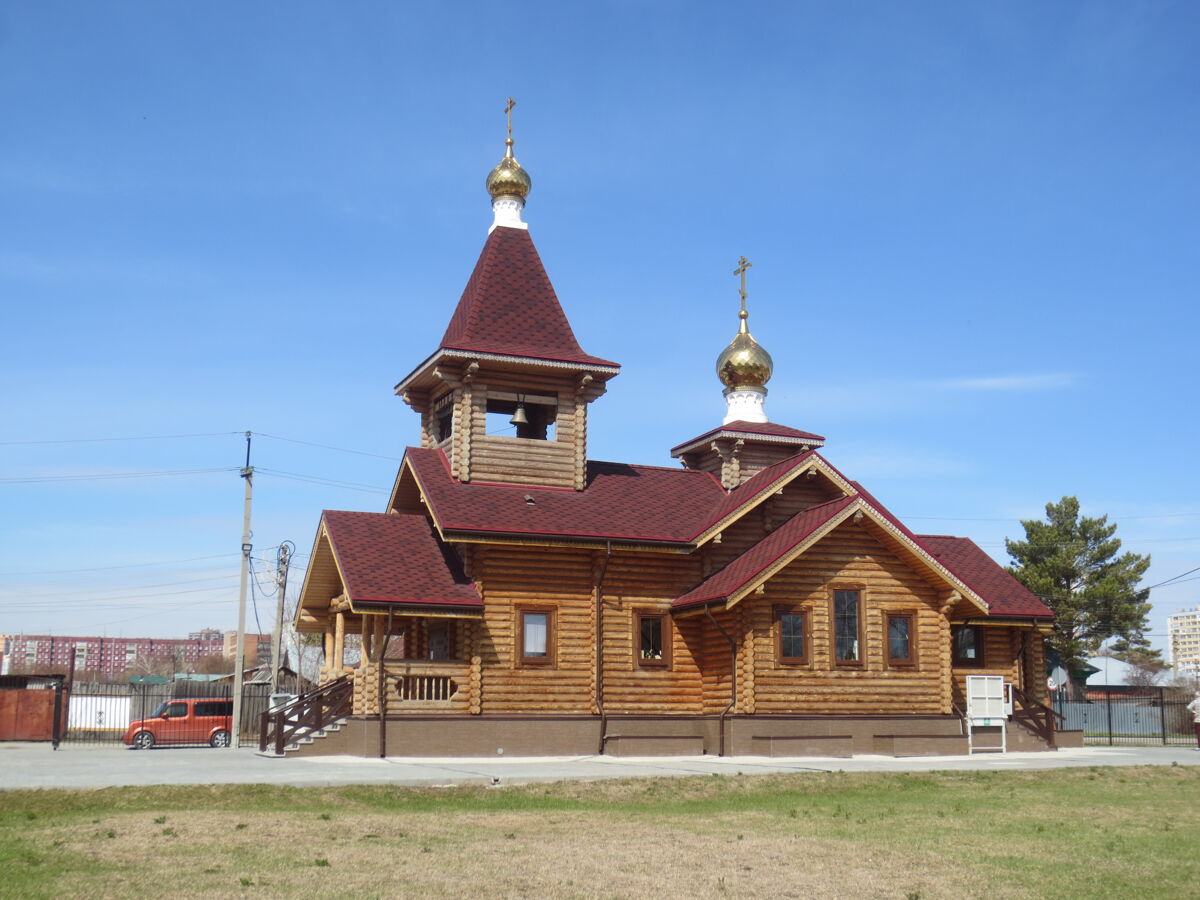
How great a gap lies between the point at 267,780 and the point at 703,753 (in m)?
11.2

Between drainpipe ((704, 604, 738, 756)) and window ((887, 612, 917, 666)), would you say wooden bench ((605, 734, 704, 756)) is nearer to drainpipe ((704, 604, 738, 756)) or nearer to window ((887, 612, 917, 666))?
drainpipe ((704, 604, 738, 756))

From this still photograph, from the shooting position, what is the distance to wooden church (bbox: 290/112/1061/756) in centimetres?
2602

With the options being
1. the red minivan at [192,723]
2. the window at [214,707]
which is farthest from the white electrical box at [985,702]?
the window at [214,707]

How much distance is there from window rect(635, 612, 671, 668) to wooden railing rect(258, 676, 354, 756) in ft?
20.4

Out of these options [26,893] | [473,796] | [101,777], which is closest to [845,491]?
[473,796]

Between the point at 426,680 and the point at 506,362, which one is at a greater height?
the point at 506,362

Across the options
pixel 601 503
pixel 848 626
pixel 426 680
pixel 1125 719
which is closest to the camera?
pixel 426 680

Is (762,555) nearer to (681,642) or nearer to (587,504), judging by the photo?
(681,642)

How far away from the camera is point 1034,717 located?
3041cm

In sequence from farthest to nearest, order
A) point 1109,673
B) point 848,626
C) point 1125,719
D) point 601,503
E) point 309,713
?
point 1109,673 < point 1125,719 < point 601,503 < point 848,626 < point 309,713

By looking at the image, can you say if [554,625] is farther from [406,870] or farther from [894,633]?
[406,870]

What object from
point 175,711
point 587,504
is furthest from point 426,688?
point 175,711

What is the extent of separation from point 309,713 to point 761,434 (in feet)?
42.5

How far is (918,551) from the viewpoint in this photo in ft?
89.6
